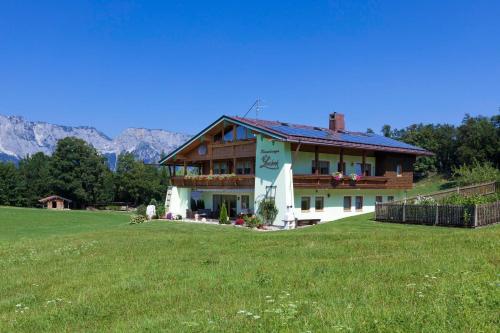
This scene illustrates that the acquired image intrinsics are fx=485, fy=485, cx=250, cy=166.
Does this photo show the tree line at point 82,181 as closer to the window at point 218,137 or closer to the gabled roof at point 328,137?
the window at point 218,137

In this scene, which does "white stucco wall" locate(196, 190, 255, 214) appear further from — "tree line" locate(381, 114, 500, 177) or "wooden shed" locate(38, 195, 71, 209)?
"wooden shed" locate(38, 195, 71, 209)

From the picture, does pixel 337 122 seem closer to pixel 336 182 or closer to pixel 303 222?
pixel 336 182

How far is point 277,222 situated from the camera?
3438 cm

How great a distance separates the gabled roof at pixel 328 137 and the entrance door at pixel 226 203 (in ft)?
24.4

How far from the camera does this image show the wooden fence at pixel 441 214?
23516 millimetres

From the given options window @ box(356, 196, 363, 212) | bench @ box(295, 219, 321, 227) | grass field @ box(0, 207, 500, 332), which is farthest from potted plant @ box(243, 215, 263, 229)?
grass field @ box(0, 207, 500, 332)

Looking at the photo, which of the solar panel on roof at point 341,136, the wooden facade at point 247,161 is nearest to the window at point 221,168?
the wooden facade at point 247,161

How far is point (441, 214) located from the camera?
25078 mm

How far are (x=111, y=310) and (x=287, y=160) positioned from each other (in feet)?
88.5

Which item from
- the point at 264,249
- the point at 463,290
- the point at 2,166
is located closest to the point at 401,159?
the point at 264,249

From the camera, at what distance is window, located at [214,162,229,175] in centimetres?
4312

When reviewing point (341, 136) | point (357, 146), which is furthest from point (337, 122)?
point (357, 146)

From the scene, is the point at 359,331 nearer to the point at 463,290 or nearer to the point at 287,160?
the point at 463,290

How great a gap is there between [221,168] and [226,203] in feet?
10.6
